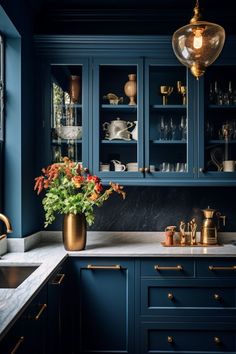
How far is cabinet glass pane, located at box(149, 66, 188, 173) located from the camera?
3229 mm

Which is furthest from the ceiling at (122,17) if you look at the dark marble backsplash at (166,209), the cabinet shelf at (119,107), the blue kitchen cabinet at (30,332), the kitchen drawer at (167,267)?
the blue kitchen cabinet at (30,332)

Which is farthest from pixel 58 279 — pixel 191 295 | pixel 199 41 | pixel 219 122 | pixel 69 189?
pixel 219 122

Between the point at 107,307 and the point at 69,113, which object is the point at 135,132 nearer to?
the point at 69,113

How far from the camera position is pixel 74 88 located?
3.22 metres

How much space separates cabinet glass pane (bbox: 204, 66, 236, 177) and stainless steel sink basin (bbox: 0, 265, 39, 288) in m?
1.57

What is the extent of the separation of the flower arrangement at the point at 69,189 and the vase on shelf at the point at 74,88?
0.51 metres

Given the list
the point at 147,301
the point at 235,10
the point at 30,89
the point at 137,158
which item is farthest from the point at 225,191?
the point at 30,89

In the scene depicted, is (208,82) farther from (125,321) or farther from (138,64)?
(125,321)

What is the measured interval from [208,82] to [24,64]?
4.69ft

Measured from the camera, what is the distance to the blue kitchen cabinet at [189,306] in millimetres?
2887

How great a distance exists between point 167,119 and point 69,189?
973 millimetres

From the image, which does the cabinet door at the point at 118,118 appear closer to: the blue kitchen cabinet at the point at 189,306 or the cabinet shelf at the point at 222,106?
the cabinet shelf at the point at 222,106

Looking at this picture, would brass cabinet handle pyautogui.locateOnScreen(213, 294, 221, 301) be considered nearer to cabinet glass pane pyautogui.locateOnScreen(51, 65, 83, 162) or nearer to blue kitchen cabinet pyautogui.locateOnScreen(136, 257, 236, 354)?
blue kitchen cabinet pyautogui.locateOnScreen(136, 257, 236, 354)

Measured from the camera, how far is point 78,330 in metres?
2.90
